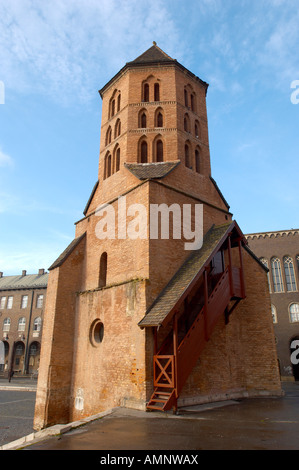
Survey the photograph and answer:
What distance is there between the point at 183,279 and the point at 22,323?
36719mm

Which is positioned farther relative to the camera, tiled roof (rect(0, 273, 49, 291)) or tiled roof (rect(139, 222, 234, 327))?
tiled roof (rect(0, 273, 49, 291))

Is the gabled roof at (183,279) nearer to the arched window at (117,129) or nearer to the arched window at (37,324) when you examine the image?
the arched window at (117,129)

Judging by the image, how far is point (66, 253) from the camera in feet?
48.8

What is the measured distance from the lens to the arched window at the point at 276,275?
102ft

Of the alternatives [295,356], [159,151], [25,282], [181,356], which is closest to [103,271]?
[181,356]

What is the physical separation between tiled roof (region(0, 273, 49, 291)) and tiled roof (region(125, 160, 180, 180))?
101 feet

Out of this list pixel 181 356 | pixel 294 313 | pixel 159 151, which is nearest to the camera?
pixel 181 356

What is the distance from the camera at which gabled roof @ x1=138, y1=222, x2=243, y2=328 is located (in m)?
9.41

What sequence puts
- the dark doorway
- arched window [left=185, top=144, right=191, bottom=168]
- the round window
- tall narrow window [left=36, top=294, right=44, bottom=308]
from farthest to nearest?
tall narrow window [left=36, top=294, right=44, bottom=308] < the dark doorway < arched window [left=185, top=144, right=191, bottom=168] < the round window

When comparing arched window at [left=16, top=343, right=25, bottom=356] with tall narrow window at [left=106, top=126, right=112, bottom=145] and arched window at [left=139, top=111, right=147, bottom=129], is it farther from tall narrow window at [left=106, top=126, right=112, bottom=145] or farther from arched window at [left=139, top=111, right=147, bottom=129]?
arched window at [left=139, top=111, right=147, bottom=129]

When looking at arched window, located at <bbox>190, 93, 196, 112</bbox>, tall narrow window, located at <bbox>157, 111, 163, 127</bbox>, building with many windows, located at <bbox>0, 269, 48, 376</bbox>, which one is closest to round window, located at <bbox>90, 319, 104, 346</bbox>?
tall narrow window, located at <bbox>157, 111, 163, 127</bbox>

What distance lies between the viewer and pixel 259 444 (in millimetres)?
5922

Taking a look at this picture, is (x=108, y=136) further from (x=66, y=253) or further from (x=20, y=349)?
(x=20, y=349)
